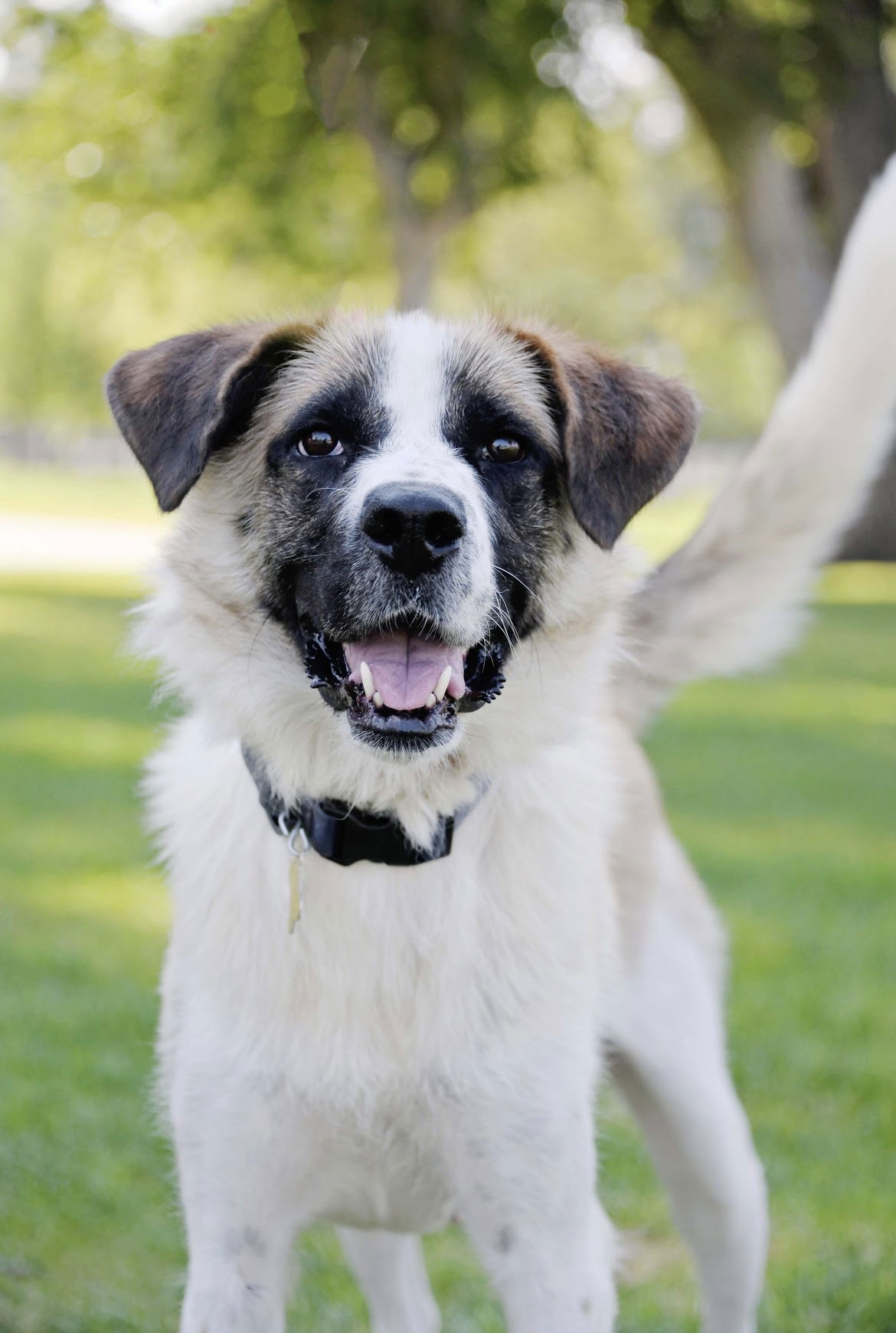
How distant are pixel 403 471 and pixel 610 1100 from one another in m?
1.98

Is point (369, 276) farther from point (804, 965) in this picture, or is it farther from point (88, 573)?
point (804, 965)

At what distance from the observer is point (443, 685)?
2.84 meters

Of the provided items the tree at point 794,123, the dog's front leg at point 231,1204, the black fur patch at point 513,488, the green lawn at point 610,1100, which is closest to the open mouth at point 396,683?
the black fur patch at point 513,488

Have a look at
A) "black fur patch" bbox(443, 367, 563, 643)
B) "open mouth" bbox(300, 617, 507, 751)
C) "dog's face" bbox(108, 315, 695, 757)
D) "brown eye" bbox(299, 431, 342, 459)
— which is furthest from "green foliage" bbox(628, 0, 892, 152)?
"open mouth" bbox(300, 617, 507, 751)

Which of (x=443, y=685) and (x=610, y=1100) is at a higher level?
(x=443, y=685)

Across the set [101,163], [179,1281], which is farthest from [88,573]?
[179,1281]

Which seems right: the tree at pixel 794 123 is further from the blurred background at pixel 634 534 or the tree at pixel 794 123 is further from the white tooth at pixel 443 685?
the white tooth at pixel 443 685

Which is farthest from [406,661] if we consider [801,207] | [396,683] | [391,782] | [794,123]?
[801,207]

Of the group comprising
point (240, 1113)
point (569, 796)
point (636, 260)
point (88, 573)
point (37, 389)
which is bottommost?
point (37, 389)

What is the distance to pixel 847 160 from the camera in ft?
66.2

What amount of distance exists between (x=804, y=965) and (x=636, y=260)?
108 feet

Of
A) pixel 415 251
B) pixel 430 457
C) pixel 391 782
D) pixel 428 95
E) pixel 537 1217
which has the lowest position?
pixel 415 251

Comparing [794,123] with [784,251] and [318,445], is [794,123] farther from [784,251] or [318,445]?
[318,445]

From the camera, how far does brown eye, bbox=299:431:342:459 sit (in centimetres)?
295
